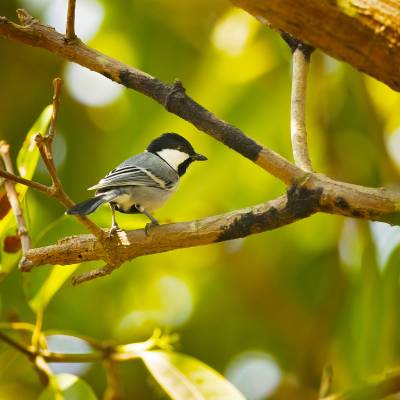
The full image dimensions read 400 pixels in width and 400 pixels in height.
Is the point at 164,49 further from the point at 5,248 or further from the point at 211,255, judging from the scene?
the point at 5,248

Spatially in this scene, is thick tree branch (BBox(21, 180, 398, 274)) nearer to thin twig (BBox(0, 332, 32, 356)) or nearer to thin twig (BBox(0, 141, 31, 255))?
thin twig (BBox(0, 141, 31, 255))

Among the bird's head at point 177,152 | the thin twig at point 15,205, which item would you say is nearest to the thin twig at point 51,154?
the thin twig at point 15,205

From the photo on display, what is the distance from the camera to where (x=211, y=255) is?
2.96m

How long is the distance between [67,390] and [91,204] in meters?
0.50

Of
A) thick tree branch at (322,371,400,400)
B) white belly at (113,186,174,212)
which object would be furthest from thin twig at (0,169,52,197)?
white belly at (113,186,174,212)

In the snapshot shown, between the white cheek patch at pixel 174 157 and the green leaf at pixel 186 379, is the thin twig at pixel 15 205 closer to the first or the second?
the green leaf at pixel 186 379

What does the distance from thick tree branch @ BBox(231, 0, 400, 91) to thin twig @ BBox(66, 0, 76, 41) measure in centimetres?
46

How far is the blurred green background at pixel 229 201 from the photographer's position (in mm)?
2770

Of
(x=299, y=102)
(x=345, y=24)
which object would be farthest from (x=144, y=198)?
(x=345, y=24)

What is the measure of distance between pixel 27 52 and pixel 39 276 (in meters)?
1.43

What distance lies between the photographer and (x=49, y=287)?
83.6 inches

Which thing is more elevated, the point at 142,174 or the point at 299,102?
the point at 142,174

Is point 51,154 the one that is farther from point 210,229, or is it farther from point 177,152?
point 177,152

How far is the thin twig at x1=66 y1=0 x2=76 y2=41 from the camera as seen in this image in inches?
54.8
